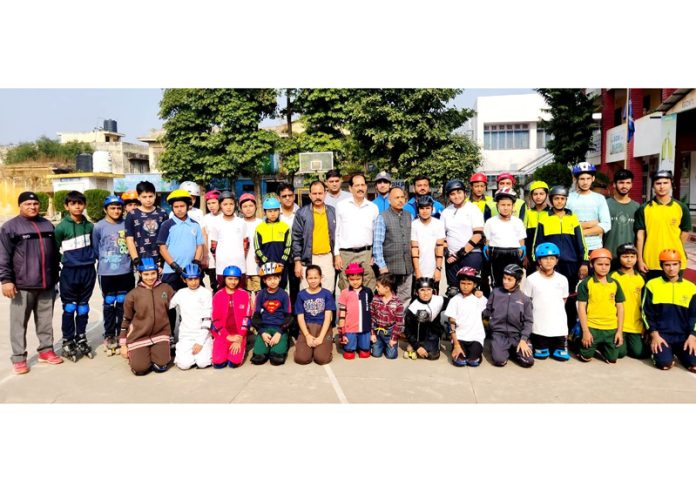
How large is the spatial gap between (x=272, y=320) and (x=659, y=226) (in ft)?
14.6

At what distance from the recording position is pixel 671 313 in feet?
16.8

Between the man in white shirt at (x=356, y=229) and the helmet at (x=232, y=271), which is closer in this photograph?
the helmet at (x=232, y=271)

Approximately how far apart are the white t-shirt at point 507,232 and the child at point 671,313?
142 centimetres


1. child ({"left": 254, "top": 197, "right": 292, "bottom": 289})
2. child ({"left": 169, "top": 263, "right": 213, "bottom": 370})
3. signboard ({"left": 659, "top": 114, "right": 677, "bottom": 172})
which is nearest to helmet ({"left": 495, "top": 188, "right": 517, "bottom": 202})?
child ({"left": 254, "top": 197, "right": 292, "bottom": 289})

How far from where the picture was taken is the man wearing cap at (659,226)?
5426 mm

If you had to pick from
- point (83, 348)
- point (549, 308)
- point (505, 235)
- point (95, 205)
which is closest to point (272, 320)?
point (83, 348)

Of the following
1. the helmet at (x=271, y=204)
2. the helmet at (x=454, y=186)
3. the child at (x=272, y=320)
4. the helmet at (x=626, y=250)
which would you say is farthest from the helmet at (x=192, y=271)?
the helmet at (x=626, y=250)

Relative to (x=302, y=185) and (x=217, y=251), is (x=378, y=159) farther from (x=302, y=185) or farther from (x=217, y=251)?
(x=217, y=251)

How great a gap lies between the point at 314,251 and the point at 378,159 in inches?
671

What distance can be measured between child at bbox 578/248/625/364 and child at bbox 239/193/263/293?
12.3 ft

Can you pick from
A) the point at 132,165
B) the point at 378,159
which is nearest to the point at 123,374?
the point at 378,159

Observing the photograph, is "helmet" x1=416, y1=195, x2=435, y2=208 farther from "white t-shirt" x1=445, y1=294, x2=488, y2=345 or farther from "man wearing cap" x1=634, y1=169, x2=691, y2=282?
"man wearing cap" x1=634, y1=169, x2=691, y2=282

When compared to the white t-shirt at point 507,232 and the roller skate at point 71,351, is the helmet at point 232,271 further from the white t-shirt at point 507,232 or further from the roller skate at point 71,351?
the white t-shirt at point 507,232

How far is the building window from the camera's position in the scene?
33.8 metres
